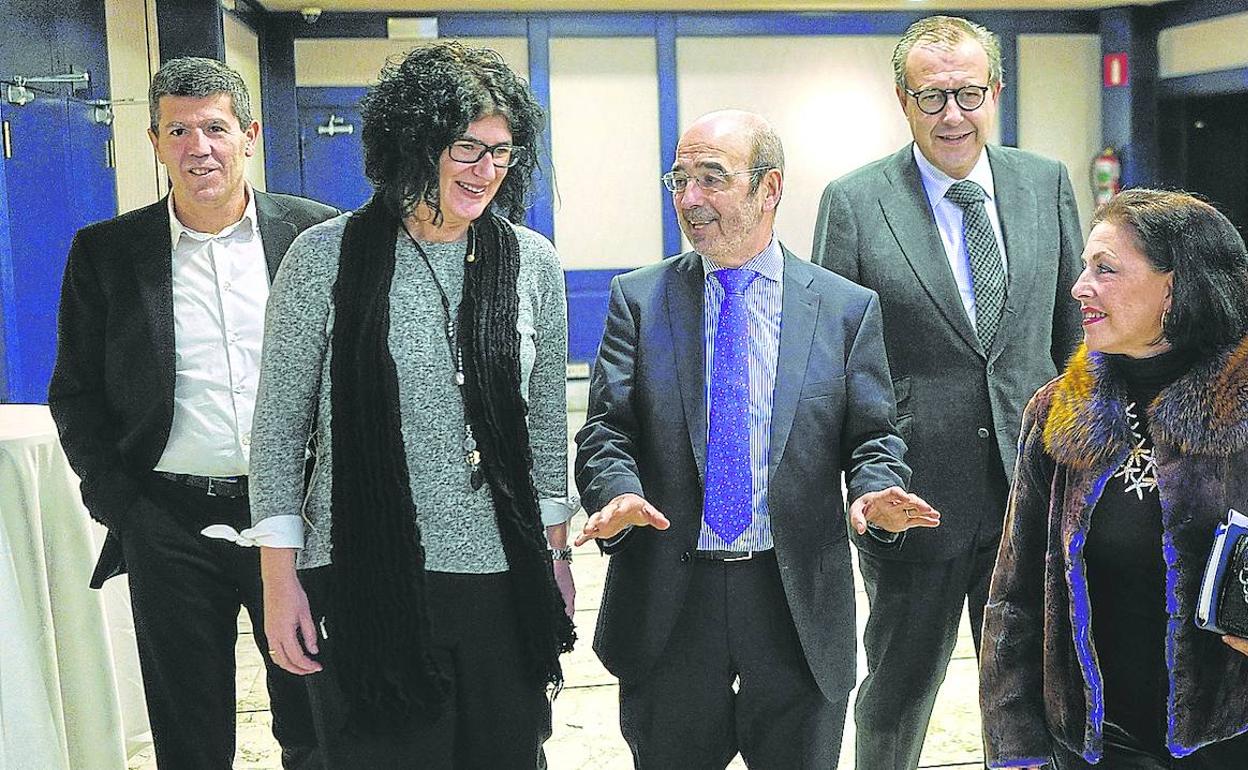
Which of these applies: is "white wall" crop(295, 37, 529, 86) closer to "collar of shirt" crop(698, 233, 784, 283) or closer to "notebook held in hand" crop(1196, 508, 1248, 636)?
"collar of shirt" crop(698, 233, 784, 283)

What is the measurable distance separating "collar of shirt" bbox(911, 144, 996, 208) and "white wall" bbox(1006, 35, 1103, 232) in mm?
9232

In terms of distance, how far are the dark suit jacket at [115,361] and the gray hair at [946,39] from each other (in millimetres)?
1576

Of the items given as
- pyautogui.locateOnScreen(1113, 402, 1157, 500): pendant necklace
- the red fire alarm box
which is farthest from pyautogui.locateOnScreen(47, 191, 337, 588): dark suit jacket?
the red fire alarm box

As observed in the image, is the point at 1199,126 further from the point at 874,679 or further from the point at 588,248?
the point at 874,679

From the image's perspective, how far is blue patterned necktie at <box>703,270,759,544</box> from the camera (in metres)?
2.31

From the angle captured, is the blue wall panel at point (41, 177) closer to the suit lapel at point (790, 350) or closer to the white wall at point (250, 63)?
the suit lapel at point (790, 350)

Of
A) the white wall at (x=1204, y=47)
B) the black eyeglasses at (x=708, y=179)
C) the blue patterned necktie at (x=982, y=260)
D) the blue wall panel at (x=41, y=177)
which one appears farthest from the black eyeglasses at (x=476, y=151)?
the white wall at (x=1204, y=47)

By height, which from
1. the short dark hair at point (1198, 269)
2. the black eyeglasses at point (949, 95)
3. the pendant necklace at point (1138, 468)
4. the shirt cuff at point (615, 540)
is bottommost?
the shirt cuff at point (615, 540)

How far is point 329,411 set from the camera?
2.10 m

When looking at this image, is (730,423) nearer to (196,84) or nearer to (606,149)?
(196,84)

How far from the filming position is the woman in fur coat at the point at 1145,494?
202 cm

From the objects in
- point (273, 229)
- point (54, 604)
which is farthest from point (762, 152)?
point (54, 604)

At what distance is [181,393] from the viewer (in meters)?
2.79

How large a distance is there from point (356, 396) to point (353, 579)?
28cm
